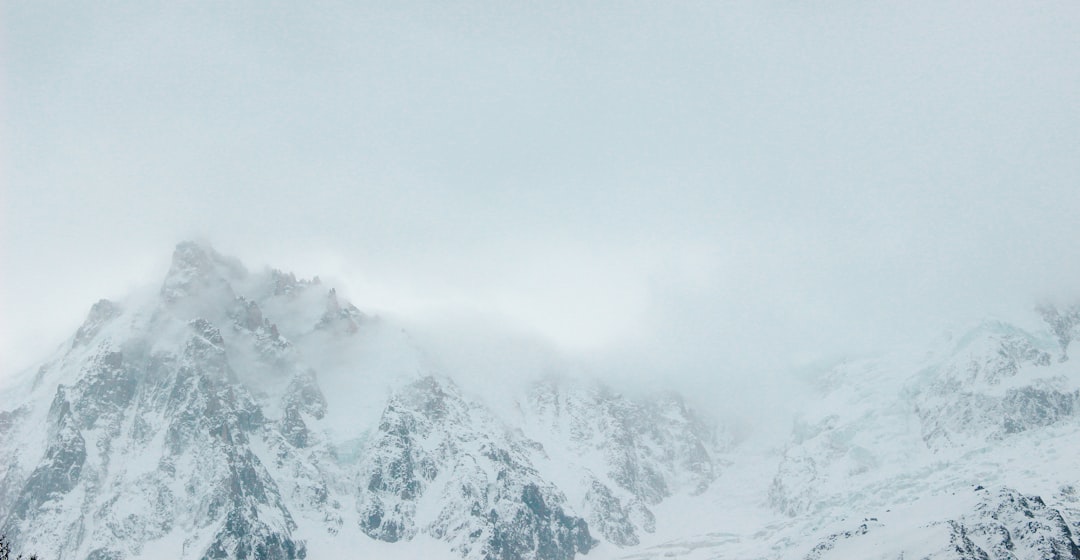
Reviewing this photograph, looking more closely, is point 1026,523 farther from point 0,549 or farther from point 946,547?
point 0,549

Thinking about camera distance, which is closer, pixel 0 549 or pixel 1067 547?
pixel 0 549

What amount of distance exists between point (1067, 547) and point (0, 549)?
19579 centimetres

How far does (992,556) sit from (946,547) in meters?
8.90

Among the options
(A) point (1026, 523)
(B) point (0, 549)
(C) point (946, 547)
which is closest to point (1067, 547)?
(A) point (1026, 523)

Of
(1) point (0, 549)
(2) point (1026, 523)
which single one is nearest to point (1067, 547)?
(2) point (1026, 523)

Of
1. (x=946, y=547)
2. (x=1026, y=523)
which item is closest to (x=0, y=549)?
(x=946, y=547)

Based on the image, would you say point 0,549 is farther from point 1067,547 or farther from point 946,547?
point 1067,547

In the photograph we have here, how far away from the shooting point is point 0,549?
118m

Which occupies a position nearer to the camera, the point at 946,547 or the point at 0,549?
the point at 0,549

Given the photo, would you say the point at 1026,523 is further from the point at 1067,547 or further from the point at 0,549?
the point at 0,549

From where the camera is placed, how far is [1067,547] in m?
193

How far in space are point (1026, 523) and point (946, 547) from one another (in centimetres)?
1853

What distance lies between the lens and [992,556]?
637 feet

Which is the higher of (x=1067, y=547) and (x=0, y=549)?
(x=0, y=549)
